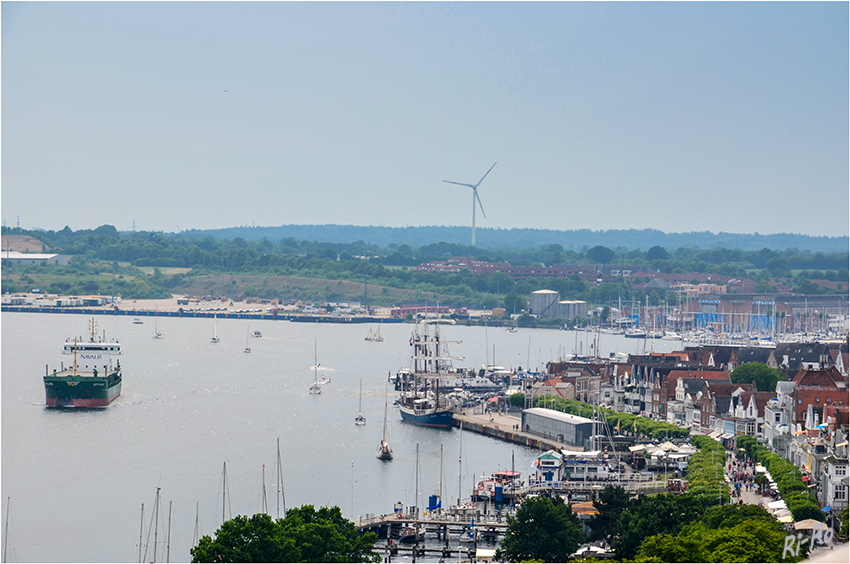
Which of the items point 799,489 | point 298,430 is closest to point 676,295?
point 298,430

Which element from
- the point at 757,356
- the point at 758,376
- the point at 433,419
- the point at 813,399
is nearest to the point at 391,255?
the point at 757,356

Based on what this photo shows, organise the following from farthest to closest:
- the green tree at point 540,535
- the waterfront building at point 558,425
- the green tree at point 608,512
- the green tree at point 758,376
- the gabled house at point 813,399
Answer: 1. the green tree at point 758,376
2. the waterfront building at point 558,425
3. the gabled house at point 813,399
4. the green tree at point 608,512
5. the green tree at point 540,535

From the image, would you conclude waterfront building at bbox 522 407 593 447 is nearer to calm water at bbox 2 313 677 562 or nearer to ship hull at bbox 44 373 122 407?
calm water at bbox 2 313 677 562

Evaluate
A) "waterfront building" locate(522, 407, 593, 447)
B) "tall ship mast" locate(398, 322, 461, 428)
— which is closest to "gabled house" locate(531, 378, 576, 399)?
"tall ship mast" locate(398, 322, 461, 428)

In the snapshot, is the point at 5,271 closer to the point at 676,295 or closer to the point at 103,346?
the point at 676,295

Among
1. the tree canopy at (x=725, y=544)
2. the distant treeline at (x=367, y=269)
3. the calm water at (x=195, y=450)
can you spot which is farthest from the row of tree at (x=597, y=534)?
the distant treeline at (x=367, y=269)

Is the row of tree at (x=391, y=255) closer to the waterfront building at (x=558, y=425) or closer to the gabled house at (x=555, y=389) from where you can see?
the gabled house at (x=555, y=389)
